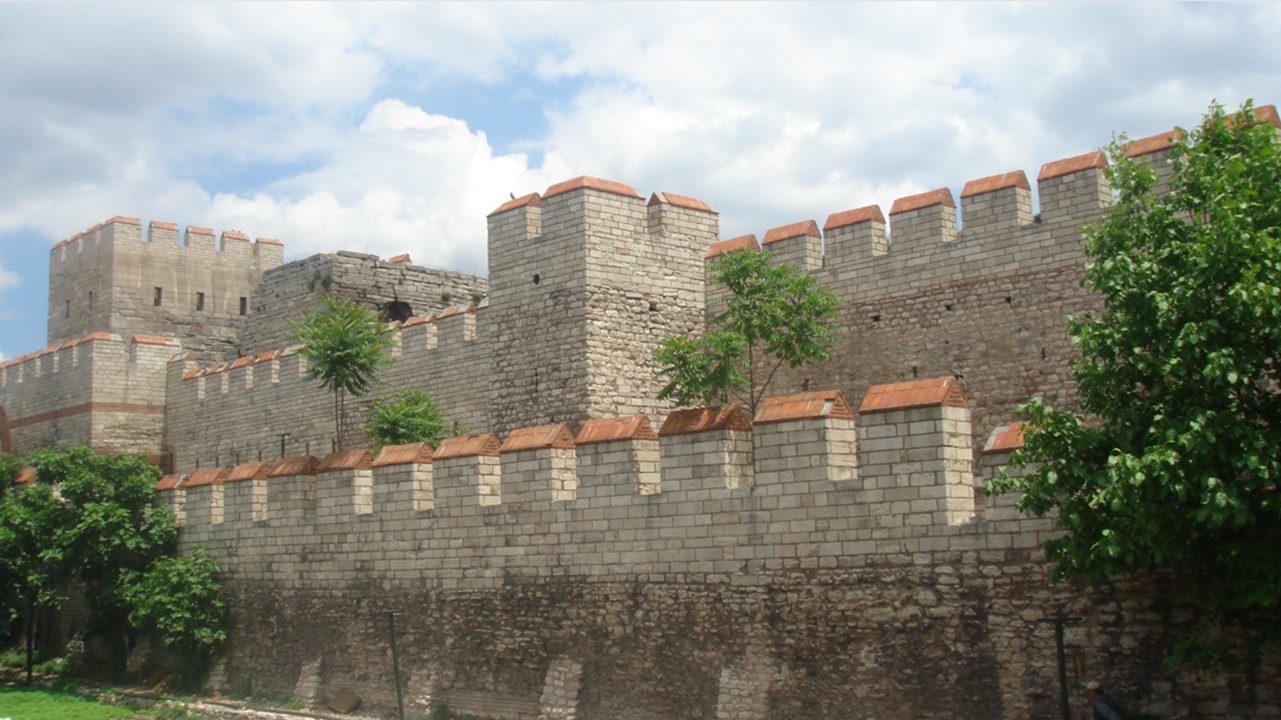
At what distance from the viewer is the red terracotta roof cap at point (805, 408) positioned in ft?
36.6

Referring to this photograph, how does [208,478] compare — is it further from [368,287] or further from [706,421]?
[706,421]

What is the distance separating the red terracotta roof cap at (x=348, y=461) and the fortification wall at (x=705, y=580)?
3cm

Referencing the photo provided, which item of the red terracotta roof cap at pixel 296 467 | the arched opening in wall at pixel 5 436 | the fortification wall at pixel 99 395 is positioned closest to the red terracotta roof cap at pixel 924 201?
the red terracotta roof cap at pixel 296 467

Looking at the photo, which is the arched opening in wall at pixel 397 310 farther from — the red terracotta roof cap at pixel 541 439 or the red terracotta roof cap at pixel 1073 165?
the red terracotta roof cap at pixel 1073 165

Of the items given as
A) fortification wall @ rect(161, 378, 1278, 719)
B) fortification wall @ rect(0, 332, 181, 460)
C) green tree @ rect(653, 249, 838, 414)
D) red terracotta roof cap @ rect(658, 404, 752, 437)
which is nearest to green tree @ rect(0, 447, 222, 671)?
fortification wall @ rect(161, 378, 1278, 719)

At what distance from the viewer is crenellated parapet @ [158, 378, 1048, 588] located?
1052cm

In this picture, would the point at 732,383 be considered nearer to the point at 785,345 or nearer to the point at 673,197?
the point at 785,345

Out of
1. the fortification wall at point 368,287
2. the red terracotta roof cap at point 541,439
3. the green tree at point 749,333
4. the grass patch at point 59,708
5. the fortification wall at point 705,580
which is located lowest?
the grass patch at point 59,708

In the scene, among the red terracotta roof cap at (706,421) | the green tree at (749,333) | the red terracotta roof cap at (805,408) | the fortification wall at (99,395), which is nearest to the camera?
the red terracotta roof cap at (805,408)

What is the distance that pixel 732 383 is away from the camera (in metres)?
14.5

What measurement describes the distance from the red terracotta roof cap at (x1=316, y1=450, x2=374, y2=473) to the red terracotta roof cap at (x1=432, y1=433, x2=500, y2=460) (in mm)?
1386

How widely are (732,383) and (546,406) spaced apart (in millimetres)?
2620

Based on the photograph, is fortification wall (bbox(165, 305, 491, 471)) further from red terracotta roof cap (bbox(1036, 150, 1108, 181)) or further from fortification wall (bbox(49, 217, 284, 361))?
red terracotta roof cap (bbox(1036, 150, 1108, 181))

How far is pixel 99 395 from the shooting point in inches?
955
